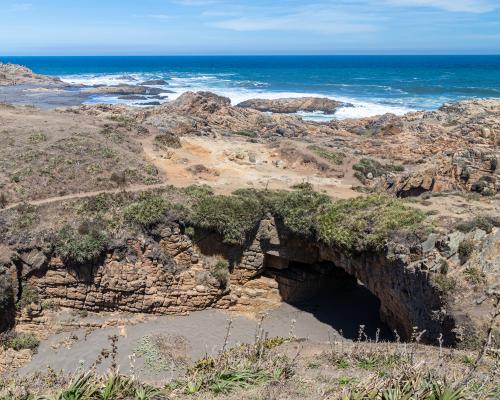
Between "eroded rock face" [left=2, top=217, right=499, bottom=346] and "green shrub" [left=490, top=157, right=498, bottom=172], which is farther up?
"green shrub" [left=490, top=157, right=498, bottom=172]

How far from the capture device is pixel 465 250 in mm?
15594

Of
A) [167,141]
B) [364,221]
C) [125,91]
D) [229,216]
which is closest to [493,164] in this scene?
[364,221]

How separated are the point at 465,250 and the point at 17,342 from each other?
16279mm

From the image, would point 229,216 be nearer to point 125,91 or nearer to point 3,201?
point 3,201

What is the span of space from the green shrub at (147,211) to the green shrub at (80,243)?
57.2 inches

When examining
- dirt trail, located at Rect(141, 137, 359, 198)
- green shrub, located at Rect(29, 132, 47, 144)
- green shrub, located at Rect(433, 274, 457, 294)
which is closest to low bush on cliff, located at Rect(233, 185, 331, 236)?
dirt trail, located at Rect(141, 137, 359, 198)

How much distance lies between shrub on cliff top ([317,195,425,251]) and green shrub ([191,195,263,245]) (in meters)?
2.94

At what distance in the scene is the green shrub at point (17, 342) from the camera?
17.5 meters

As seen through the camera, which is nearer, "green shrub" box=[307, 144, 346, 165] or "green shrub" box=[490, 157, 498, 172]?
"green shrub" box=[490, 157, 498, 172]

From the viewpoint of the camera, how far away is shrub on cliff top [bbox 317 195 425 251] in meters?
17.8

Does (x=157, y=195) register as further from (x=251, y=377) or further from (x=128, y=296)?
(x=251, y=377)

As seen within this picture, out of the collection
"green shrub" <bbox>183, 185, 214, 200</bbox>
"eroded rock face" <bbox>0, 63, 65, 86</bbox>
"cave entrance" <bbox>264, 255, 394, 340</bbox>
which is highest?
"eroded rock face" <bbox>0, 63, 65, 86</bbox>

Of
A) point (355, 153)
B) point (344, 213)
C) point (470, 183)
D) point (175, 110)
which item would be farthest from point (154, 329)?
point (175, 110)

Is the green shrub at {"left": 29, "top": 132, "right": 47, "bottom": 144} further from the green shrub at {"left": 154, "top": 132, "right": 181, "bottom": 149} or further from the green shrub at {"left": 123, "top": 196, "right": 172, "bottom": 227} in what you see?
the green shrub at {"left": 123, "top": 196, "right": 172, "bottom": 227}
